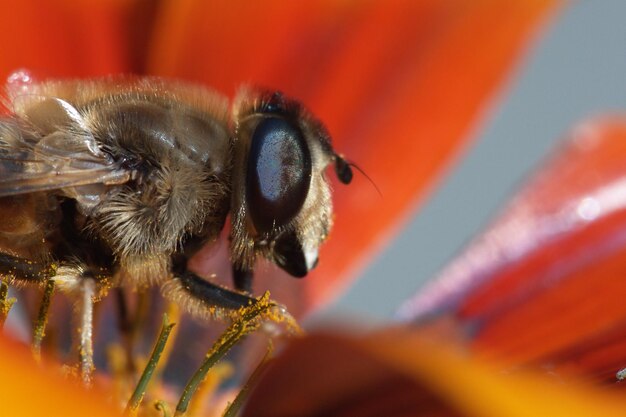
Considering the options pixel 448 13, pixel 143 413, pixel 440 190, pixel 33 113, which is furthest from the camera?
pixel 440 190

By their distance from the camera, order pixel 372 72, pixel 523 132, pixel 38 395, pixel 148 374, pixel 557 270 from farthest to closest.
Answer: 1. pixel 523 132
2. pixel 372 72
3. pixel 557 270
4. pixel 148 374
5. pixel 38 395

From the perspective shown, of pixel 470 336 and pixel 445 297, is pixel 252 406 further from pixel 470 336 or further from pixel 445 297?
pixel 445 297

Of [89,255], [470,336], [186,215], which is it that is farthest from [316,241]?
[470,336]

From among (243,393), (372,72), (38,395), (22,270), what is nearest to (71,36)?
(372,72)

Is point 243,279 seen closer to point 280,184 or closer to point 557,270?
point 280,184

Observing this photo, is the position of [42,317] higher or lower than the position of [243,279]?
lower

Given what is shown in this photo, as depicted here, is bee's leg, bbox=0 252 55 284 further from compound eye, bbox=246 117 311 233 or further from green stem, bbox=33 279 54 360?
compound eye, bbox=246 117 311 233

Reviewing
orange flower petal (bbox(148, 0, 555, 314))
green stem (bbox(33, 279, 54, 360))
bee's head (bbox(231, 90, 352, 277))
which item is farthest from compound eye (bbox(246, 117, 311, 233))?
orange flower petal (bbox(148, 0, 555, 314))
